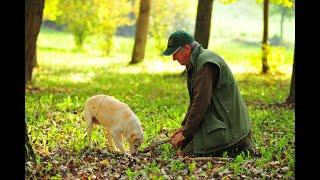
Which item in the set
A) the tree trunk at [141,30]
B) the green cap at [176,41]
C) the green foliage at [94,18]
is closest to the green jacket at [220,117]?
the green cap at [176,41]

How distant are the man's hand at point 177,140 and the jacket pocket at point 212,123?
42 centimetres

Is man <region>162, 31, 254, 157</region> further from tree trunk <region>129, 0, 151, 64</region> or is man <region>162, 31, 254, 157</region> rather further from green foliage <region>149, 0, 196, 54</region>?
green foliage <region>149, 0, 196, 54</region>

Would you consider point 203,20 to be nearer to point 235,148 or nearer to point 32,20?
point 32,20

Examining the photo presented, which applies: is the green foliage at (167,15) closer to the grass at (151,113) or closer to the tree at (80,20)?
the tree at (80,20)

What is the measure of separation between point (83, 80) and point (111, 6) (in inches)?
915

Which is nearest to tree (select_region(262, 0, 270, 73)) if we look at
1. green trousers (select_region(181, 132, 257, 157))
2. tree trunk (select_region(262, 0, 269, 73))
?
tree trunk (select_region(262, 0, 269, 73))

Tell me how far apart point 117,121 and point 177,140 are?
36.2 inches

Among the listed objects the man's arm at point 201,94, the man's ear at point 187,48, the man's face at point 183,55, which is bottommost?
the man's arm at point 201,94

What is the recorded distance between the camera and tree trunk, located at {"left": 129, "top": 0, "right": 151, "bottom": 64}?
30.0m

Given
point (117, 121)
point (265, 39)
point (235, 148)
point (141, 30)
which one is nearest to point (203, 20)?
point (265, 39)

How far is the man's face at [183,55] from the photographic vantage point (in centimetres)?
792

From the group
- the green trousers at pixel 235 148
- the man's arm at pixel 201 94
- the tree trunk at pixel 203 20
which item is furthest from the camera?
the tree trunk at pixel 203 20
